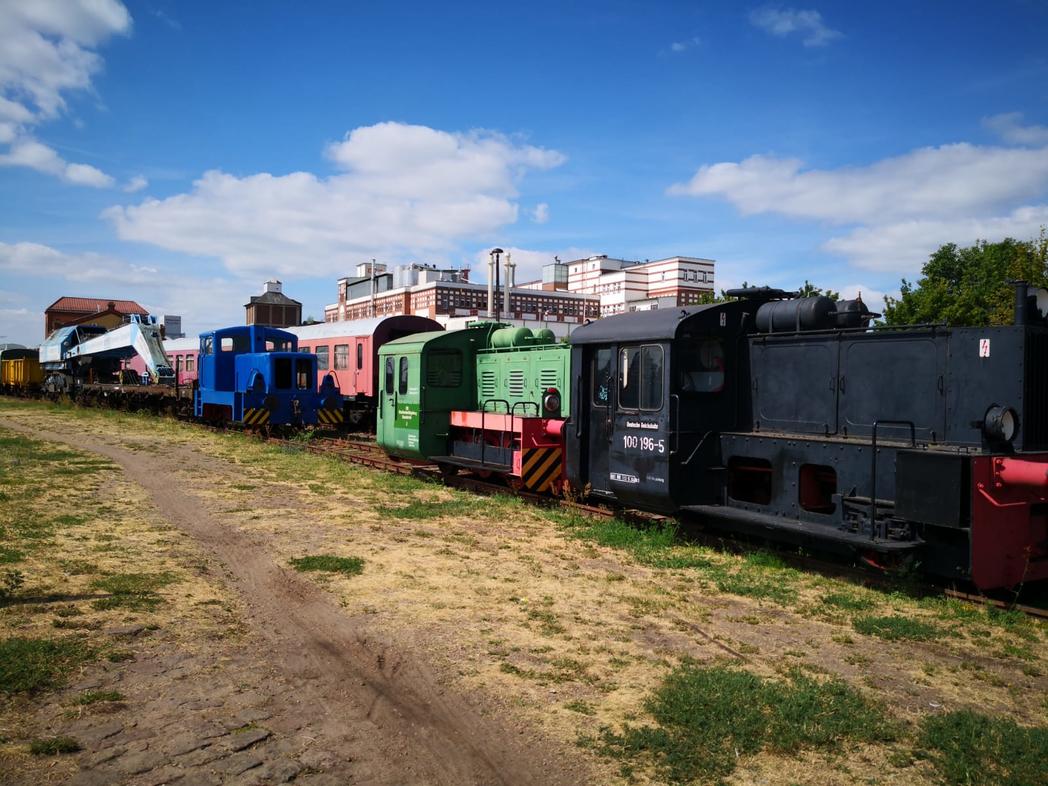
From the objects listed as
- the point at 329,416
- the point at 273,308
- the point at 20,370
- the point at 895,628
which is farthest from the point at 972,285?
the point at 273,308

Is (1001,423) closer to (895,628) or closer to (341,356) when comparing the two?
(895,628)

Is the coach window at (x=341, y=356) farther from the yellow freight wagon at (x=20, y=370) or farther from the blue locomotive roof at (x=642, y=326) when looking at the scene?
the yellow freight wagon at (x=20, y=370)

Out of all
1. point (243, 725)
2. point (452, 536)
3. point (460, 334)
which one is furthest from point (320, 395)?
point (243, 725)

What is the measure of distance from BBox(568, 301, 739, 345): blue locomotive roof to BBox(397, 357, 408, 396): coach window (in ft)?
17.4

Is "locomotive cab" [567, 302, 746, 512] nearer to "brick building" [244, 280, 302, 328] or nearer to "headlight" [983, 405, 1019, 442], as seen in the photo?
"headlight" [983, 405, 1019, 442]

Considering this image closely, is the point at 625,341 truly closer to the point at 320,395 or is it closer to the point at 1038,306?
the point at 1038,306

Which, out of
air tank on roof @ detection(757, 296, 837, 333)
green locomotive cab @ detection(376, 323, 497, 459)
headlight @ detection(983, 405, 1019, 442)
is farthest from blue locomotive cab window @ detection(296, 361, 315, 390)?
headlight @ detection(983, 405, 1019, 442)

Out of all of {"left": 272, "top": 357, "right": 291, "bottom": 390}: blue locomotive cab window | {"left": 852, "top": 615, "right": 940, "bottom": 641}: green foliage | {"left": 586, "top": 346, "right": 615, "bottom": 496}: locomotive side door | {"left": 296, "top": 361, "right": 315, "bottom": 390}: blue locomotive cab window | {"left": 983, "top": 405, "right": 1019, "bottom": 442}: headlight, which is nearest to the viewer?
{"left": 852, "top": 615, "right": 940, "bottom": 641}: green foliage

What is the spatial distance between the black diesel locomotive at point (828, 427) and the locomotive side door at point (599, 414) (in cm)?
3

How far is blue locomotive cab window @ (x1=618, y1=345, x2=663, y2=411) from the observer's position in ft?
31.3

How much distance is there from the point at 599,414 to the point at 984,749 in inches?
268

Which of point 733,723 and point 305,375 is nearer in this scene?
point 733,723

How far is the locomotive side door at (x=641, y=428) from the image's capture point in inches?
369

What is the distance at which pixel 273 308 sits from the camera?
9206 cm
